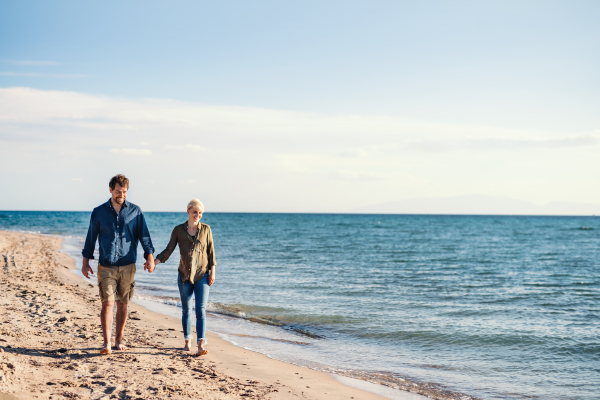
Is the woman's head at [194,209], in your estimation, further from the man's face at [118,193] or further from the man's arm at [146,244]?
the man's face at [118,193]

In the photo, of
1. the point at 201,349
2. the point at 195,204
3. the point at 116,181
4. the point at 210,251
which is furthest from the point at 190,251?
the point at 201,349

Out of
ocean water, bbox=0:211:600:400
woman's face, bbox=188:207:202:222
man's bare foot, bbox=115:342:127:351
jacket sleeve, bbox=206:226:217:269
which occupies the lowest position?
ocean water, bbox=0:211:600:400

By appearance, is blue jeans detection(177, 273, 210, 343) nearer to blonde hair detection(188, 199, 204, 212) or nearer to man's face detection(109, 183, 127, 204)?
blonde hair detection(188, 199, 204, 212)

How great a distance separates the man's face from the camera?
5027mm

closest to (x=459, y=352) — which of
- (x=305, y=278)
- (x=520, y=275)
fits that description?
(x=305, y=278)

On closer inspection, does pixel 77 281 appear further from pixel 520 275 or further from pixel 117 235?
pixel 520 275

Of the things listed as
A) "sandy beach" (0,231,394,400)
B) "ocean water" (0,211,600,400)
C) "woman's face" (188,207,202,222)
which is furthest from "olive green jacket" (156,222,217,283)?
"ocean water" (0,211,600,400)

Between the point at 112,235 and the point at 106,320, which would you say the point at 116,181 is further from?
the point at 106,320

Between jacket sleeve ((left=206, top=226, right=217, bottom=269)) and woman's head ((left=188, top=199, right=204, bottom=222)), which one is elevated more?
woman's head ((left=188, top=199, right=204, bottom=222))

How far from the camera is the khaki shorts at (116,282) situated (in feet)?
16.7

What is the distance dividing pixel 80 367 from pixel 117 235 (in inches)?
57.7

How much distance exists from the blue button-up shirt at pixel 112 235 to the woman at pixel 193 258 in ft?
1.24

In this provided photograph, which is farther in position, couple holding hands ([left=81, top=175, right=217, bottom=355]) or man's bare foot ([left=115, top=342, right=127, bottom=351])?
man's bare foot ([left=115, top=342, right=127, bottom=351])

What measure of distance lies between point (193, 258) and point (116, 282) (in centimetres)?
92
